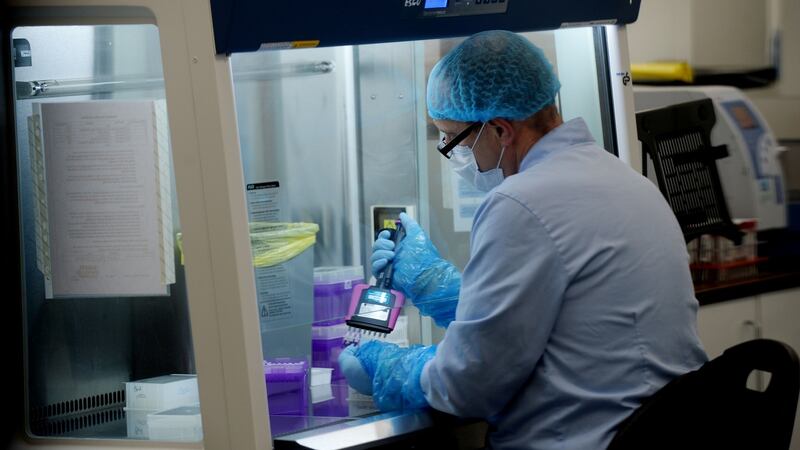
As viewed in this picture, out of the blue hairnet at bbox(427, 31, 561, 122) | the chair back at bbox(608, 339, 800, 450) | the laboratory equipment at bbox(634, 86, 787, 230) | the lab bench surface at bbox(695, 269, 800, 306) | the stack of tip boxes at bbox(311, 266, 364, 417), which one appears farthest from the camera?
the laboratory equipment at bbox(634, 86, 787, 230)

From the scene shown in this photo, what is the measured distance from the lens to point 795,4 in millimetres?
4332

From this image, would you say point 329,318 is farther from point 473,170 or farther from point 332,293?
point 473,170

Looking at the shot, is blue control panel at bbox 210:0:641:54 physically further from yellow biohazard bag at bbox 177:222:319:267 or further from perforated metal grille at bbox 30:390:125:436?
perforated metal grille at bbox 30:390:125:436

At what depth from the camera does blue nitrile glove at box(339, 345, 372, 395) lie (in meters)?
1.70

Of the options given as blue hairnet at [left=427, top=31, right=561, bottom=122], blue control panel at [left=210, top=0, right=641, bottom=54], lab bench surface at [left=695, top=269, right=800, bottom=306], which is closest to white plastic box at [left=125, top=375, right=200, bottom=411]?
blue control panel at [left=210, top=0, right=641, bottom=54]

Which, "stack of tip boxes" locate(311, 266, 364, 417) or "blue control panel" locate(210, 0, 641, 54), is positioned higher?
"blue control panel" locate(210, 0, 641, 54)

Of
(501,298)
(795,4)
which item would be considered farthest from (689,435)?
(795,4)

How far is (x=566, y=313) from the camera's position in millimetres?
1374

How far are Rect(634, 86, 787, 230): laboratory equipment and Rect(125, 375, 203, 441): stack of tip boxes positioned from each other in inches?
83.7

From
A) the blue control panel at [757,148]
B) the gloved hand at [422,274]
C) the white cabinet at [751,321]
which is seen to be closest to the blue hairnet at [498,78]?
the gloved hand at [422,274]

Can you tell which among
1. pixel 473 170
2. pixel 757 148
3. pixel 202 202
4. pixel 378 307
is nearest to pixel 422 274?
pixel 378 307

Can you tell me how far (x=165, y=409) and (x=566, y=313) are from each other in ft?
2.50

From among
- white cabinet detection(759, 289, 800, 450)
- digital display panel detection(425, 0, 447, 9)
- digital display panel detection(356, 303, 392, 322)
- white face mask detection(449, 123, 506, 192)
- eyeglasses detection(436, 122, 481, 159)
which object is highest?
digital display panel detection(425, 0, 447, 9)

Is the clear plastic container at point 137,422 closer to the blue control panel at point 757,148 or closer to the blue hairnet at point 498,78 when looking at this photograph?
the blue hairnet at point 498,78
